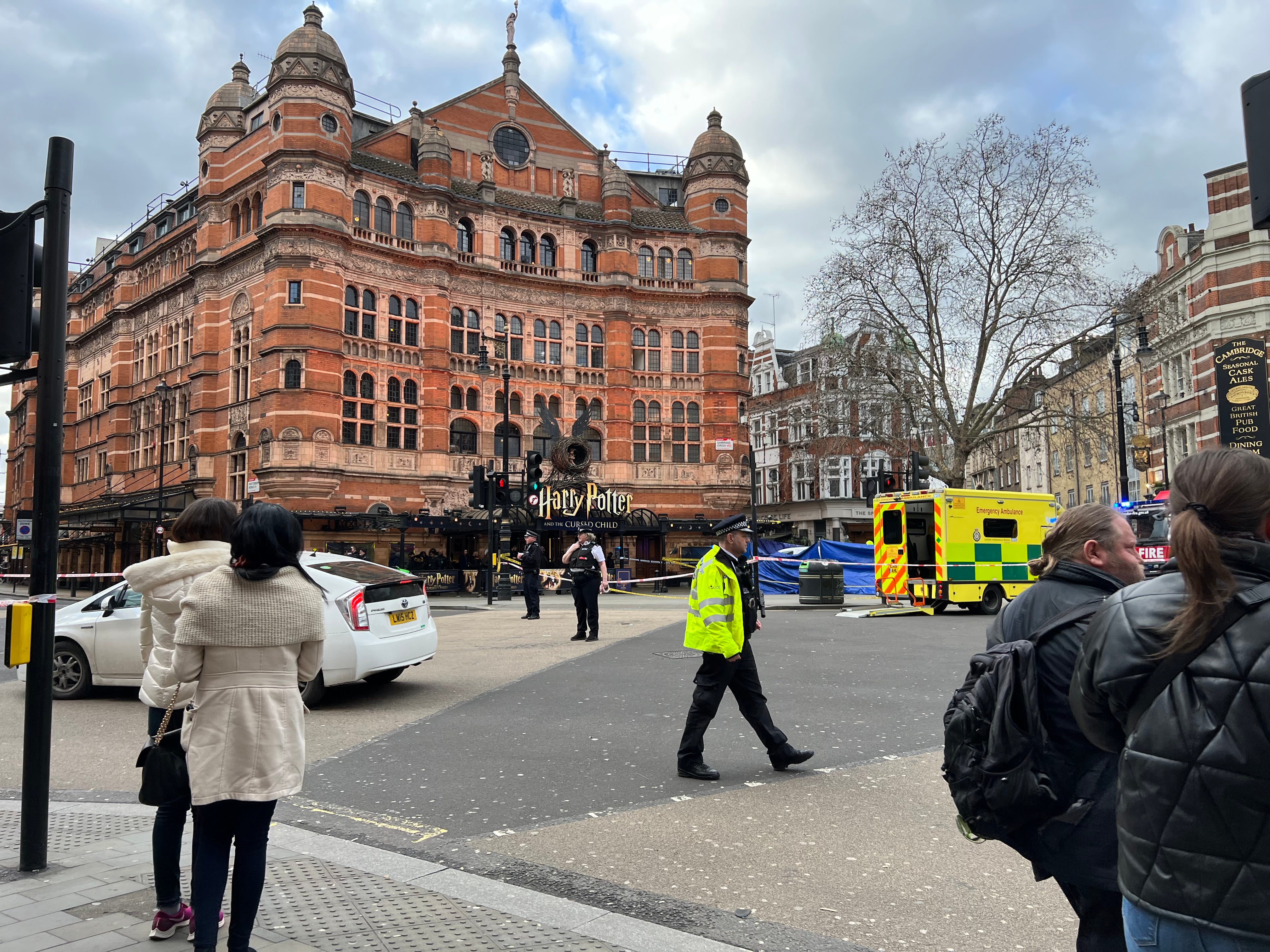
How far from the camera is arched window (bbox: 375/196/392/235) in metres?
39.0

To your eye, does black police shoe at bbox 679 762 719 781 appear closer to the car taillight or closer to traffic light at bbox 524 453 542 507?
the car taillight

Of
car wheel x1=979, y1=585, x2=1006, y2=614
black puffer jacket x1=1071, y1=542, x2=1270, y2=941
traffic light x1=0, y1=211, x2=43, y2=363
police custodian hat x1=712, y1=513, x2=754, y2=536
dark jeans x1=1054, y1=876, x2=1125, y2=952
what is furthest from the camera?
car wheel x1=979, y1=585, x2=1006, y2=614

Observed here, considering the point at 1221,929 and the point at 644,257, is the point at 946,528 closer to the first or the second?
the point at 1221,929

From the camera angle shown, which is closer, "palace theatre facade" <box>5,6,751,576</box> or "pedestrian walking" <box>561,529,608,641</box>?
"pedestrian walking" <box>561,529,608,641</box>

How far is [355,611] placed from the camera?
31.4 ft

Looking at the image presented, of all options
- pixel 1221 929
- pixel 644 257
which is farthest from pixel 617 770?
pixel 644 257

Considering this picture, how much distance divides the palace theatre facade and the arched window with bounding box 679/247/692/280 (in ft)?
0.39

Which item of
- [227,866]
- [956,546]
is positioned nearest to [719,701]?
[227,866]

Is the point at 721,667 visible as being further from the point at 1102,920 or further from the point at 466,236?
the point at 466,236

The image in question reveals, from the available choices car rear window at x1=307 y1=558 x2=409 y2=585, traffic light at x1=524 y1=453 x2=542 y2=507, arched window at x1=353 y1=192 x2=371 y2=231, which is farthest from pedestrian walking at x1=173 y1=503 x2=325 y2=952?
arched window at x1=353 y1=192 x2=371 y2=231

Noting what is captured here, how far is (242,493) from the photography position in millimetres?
37281

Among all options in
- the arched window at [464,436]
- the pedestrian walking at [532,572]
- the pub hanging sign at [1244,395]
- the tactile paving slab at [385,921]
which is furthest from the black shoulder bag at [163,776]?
the arched window at [464,436]

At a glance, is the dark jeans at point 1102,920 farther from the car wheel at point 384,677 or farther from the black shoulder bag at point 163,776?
the car wheel at point 384,677

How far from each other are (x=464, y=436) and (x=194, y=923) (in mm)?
38412
